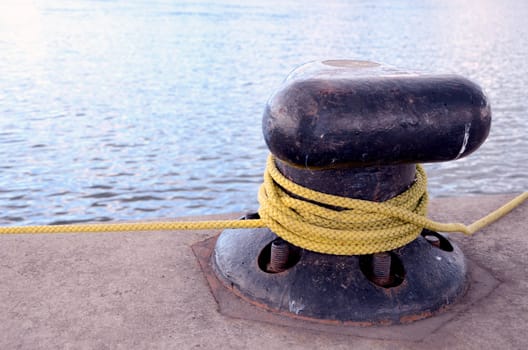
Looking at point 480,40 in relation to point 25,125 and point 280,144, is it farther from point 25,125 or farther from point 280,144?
point 280,144

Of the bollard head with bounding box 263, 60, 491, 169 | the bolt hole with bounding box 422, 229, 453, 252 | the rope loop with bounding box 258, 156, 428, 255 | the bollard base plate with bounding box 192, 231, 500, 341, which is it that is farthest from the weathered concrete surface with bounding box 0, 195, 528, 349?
the bollard head with bounding box 263, 60, 491, 169

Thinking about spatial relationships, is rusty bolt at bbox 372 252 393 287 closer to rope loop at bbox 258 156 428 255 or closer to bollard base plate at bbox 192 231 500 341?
rope loop at bbox 258 156 428 255

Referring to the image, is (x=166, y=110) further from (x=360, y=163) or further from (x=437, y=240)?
(x=360, y=163)

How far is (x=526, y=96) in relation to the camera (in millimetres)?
7633

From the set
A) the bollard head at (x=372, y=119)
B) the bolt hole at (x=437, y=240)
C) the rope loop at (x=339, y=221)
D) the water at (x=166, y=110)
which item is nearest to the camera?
the bollard head at (x=372, y=119)

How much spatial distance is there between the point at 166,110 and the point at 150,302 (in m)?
4.86

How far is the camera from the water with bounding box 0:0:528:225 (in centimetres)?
439

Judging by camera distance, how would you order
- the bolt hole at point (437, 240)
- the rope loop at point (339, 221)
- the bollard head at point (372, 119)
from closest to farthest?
the bollard head at point (372, 119) < the rope loop at point (339, 221) < the bolt hole at point (437, 240)

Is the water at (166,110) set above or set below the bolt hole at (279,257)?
below

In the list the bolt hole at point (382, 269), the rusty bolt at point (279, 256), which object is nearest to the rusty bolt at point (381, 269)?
the bolt hole at point (382, 269)

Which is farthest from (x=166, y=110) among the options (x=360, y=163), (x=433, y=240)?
(x=360, y=163)

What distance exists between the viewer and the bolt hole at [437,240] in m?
2.10

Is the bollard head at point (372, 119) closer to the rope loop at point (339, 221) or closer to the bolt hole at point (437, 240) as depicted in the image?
the rope loop at point (339, 221)

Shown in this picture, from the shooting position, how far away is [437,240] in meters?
2.14
